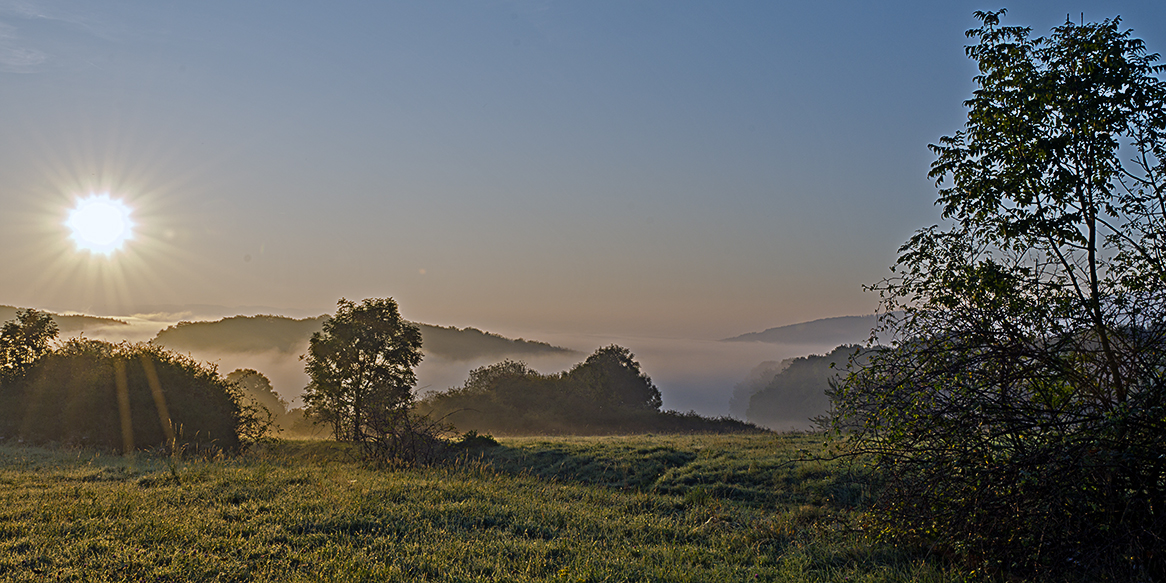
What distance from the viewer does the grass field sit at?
652cm

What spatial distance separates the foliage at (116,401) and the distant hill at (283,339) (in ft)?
278

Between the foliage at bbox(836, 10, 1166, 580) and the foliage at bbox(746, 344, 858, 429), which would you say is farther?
the foliage at bbox(746, 344, 858, 429)

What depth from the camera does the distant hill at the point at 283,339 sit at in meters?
117

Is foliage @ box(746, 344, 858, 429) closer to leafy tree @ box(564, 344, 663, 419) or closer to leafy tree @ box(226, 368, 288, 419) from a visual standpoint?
leafy tree @ box(564, 344, 663, 419)

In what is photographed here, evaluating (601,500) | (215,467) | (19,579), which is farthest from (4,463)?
(601,500)

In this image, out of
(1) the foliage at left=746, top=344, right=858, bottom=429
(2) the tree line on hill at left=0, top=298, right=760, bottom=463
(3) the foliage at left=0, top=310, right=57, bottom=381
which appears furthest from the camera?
(1) the foliage at left=746, top=344, right=858, bottom=429

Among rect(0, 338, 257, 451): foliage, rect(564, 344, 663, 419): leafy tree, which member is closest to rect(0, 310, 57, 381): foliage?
rect(0, 338, 257, 451): foliage

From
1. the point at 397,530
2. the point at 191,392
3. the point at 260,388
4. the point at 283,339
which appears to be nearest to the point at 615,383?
the point at 260,388

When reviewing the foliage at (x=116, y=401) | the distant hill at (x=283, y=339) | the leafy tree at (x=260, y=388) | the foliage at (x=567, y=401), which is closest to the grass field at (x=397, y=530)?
the foliage at (x=116, y=401)

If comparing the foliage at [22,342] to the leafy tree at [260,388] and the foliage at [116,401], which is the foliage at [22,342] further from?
the leafy tree at [260,388]

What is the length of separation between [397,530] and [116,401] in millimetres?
21070

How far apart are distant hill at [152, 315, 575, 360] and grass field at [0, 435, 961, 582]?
99.7m

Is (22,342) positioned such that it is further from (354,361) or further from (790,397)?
(790,397)

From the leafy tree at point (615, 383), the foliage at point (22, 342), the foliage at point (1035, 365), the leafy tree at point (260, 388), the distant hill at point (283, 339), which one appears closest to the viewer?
the foliage at point (1035, 365)
